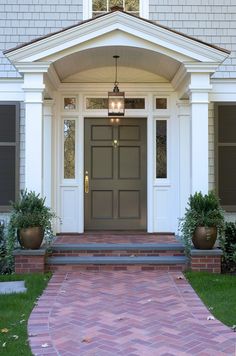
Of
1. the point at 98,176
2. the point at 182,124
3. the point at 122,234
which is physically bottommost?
the point at 122,234

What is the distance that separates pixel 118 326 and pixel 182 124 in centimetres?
438

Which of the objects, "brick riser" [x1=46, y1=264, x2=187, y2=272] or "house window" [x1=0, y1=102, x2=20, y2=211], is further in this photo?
"house window" [x1=0, y1=102, x2=20, y2=211]

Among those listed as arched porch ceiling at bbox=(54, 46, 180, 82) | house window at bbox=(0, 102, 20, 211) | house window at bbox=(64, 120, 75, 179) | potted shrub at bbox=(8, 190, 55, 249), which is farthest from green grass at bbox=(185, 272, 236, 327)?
house window at bbox=(0, 102, 20, 211)

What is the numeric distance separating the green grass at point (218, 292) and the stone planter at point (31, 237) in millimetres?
2016

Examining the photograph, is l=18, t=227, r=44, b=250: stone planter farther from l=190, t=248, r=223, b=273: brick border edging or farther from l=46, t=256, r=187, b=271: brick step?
l=190, t=248, r=223, b=273: brick border edging

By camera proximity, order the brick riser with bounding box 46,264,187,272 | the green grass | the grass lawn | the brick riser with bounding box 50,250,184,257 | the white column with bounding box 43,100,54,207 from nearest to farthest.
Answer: the grass lawn
the green grass
the brick riser with bounding box 46,264,187,272
the brick riser with bounding box 50,250,184,257
the white column with bounding box 43,100,54,207

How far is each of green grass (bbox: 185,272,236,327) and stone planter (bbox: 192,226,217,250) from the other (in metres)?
0.37

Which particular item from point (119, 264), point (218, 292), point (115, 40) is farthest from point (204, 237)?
point (115, 40)

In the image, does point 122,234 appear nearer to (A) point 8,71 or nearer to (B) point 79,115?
(B) point 79,115

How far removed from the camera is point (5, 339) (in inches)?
157

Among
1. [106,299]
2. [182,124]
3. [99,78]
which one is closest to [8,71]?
[99,78]

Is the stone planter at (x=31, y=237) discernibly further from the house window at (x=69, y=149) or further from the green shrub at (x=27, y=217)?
→ the house window at (x=69, y=149)

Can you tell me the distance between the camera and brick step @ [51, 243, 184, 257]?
686cm

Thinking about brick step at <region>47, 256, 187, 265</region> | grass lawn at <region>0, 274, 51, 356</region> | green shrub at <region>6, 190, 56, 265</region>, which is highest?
green shrub at <region>6, 190, 56, 265</region>
